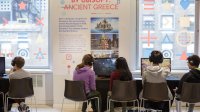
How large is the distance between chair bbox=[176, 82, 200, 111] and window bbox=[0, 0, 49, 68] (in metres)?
3.02

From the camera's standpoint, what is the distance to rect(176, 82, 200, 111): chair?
4293 millimetres


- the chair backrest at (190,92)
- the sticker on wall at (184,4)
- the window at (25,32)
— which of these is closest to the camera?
the chair backrest at (190,92)

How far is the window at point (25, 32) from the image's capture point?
6.41 m

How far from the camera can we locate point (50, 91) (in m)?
6.28

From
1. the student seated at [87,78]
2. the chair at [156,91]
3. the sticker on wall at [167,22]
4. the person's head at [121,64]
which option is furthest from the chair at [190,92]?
the sticker on wall at [167,22]

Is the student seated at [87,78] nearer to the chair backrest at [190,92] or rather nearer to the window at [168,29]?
the chair backrest at [190,92]

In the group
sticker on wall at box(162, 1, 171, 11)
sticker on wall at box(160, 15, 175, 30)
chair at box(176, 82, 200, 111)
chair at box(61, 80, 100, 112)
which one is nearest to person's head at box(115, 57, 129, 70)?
chair at box(61, 80, 100, 112)

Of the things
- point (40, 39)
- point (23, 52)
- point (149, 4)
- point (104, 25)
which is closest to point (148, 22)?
point (149, 4)

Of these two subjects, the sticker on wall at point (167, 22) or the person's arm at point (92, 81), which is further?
the sticker on wall at point (167, 22)

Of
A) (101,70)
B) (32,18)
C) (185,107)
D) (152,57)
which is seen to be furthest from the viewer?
(32,18)

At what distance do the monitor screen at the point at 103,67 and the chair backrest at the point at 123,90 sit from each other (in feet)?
2.96

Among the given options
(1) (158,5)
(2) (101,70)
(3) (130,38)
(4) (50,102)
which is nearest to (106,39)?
(3) (130,38)

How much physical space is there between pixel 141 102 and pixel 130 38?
1.51 meters

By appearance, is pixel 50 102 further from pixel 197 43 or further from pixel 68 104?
pixel 197 43
